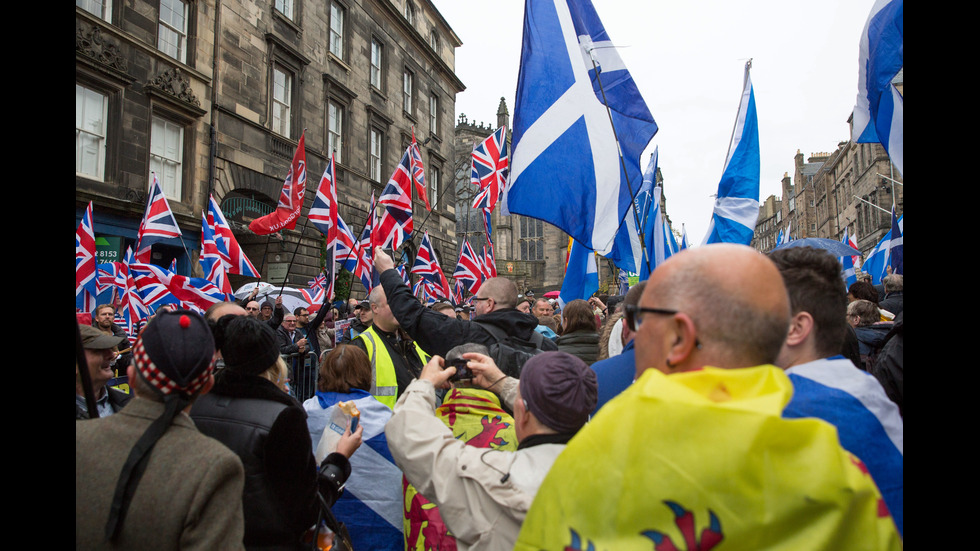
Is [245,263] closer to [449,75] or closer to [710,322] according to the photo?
[710,322]

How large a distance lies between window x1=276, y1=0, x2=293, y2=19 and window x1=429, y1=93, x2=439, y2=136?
9303 millimetres

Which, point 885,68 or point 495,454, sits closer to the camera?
point 495,454

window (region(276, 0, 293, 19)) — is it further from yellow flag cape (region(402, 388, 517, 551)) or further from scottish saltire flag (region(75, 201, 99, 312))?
yellow flag cape (region(402, 388, 517, 551))

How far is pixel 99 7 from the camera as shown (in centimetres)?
1136

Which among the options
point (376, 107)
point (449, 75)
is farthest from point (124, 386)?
point (449, 75)

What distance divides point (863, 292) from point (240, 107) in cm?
1447

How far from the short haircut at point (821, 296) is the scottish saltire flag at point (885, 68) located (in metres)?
2.82

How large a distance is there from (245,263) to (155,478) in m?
8.42

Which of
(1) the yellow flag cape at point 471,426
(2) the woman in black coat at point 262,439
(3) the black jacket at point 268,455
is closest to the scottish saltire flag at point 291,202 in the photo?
(2) the woman in black coat at point 262,439

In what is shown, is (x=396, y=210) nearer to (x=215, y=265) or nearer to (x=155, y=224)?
(x=215, y=265)

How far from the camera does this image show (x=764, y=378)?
106 centimetres

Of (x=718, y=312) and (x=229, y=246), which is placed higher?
(x=229, y=246)

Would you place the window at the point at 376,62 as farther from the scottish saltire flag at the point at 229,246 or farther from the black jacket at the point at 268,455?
the black jacket at the point at 268,455

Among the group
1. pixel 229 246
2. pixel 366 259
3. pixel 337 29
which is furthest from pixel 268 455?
pixel 337 29
